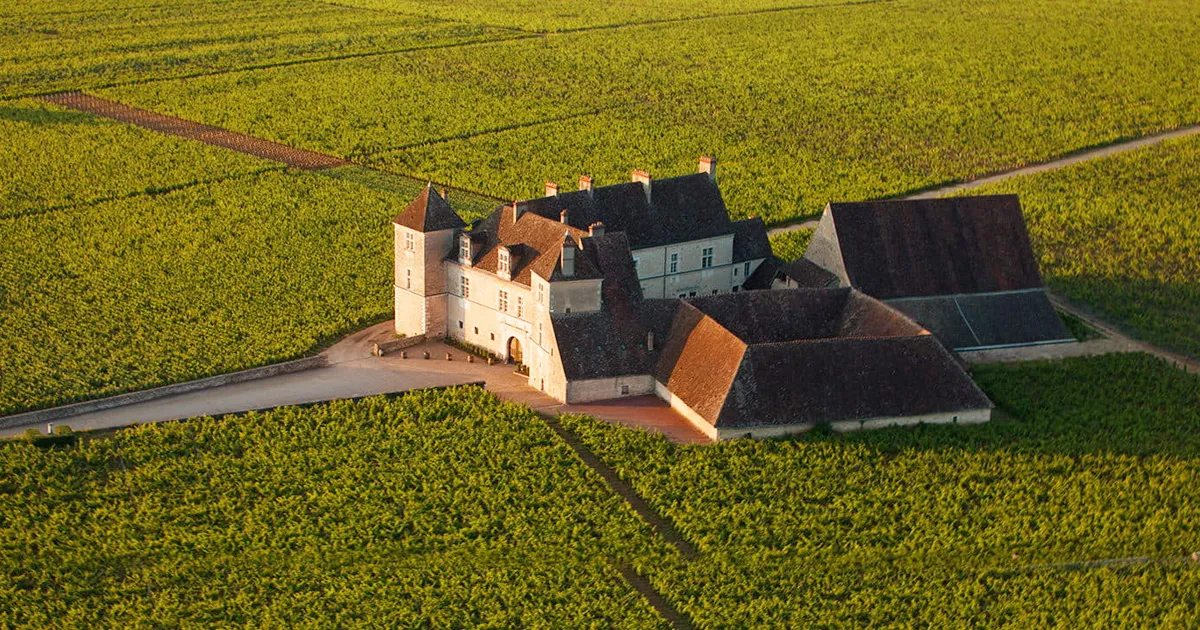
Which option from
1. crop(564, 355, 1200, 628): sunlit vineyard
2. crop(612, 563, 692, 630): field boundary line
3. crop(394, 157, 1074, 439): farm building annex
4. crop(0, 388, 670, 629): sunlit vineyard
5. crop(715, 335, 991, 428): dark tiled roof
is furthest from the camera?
crop(394, 157, 1074, 439): farm building annex

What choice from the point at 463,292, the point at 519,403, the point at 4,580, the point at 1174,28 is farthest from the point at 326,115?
the point at 1174,28

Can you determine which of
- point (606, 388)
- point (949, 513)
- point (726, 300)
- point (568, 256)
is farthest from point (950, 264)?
point (949, 513)

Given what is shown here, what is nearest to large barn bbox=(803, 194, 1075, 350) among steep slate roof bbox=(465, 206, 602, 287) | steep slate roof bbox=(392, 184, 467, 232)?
steep slate roof bbox=(465, 206, 602, 287)

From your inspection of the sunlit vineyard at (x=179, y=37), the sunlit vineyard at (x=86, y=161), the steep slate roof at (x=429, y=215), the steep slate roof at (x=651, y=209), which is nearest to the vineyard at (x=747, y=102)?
the sunlit vineyard at (x=179, y=37)

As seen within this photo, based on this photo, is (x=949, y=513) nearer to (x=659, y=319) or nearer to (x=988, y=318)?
(x=659, y=319)

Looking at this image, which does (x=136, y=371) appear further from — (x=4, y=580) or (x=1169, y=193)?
(x=1169, y=193)

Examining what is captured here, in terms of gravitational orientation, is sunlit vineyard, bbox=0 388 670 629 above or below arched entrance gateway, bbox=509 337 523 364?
below

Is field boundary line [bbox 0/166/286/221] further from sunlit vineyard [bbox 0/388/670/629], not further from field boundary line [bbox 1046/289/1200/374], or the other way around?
field boundary line [bbox 1046/289/1200/374]
